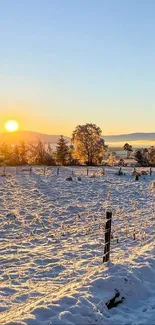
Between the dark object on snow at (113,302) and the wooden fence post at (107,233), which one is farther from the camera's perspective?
the wooden fence post at (107,233)

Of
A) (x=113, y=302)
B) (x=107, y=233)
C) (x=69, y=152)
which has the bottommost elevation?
(x=113, y=302)

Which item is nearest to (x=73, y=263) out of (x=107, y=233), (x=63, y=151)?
(x=107, y=233)

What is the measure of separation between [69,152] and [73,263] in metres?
44.6

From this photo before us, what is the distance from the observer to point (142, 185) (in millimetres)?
28000

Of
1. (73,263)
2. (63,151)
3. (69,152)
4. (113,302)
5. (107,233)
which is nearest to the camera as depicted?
(113,302)

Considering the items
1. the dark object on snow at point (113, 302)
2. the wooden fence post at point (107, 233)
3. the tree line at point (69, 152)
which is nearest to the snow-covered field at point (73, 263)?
the dark object on snow at point (113, 302)

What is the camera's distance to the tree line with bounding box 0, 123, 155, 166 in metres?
48.2

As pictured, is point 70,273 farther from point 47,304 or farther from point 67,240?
point 67,240

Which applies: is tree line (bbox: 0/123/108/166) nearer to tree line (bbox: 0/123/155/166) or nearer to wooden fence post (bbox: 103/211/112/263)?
tree line (bbox: 0/123/155/166)

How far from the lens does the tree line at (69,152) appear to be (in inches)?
1897

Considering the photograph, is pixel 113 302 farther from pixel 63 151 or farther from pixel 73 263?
pixel 63 151

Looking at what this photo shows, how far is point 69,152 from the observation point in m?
54.3

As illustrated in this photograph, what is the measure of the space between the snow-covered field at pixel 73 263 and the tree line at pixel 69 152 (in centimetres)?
2813

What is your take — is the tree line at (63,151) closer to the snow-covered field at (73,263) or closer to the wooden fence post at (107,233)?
the snow-covered field at (73,263)
